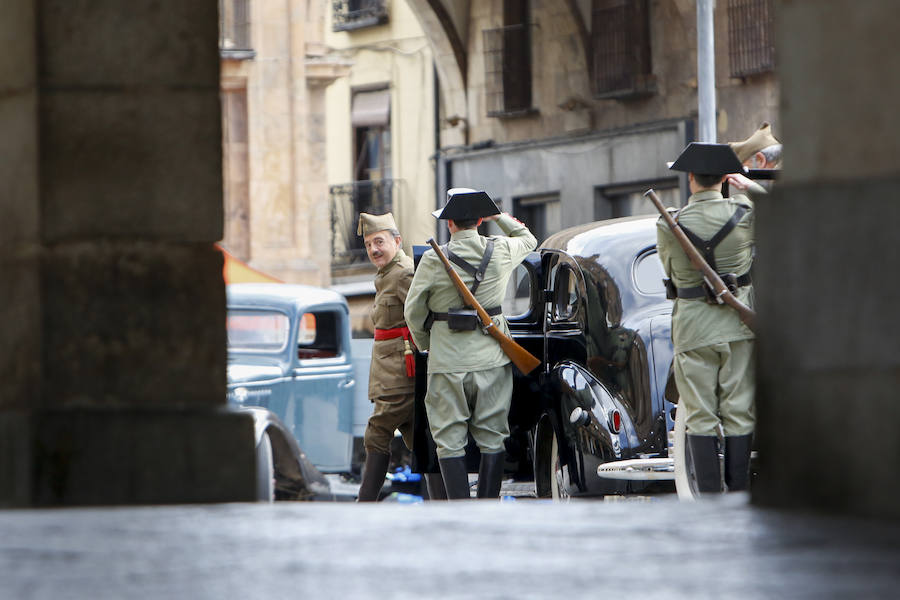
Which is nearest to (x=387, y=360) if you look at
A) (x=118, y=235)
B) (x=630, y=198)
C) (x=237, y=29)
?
(x=118, y=235)

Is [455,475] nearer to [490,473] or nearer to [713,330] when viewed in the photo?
[490,473]

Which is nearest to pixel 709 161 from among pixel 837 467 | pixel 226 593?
pixel 837 467

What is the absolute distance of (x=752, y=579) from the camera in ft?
9.77

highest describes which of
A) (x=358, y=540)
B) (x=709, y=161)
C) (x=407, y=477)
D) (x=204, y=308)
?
(x=709, y=161)

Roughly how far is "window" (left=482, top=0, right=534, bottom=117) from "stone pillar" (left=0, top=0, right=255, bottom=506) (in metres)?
23.0

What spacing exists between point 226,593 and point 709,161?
661 centimetres

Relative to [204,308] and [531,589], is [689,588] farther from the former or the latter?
[204,308]

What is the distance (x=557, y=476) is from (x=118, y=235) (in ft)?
20.7

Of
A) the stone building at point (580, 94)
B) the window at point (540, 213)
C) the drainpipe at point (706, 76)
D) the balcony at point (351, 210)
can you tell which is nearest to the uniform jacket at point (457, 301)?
the drainpipe at point (706, 76)

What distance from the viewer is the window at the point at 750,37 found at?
74.2 feet

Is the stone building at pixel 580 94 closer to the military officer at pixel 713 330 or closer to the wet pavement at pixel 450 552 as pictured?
the military officer at pixel 713 330

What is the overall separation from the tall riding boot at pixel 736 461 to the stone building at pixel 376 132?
2451cm

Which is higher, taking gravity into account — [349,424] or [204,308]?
[204,308]

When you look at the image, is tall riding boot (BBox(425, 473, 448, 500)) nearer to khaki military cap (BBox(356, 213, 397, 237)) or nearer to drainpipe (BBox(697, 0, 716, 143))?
khaki military cap (BBox(356, 213, 397, 237))
